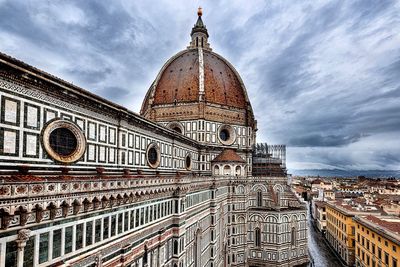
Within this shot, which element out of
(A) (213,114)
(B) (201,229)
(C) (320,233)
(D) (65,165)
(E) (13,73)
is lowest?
(C) (320,233)

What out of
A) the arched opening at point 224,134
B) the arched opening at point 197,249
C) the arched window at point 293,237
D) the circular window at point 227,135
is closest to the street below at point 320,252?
the arched window at point 293,237

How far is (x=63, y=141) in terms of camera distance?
1733cm

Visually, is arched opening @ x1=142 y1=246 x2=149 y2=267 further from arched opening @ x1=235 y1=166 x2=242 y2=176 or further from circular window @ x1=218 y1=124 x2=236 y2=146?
circular window @ x1=218 y1=124 x2=236 y2=146

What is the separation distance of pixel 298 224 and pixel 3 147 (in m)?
50.3

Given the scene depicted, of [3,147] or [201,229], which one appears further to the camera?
[201,229]

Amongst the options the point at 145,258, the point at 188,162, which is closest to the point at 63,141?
the point at 145,258

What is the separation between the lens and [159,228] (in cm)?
2286

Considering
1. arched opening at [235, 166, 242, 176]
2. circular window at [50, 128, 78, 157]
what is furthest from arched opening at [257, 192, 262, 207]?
circular window at [50, 128, 78, 157]

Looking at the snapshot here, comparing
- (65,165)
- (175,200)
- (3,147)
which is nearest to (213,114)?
(175,200)

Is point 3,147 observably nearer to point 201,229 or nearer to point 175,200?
point 175,200

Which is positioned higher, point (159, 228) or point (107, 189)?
point (107, 189)

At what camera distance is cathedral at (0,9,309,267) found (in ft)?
40.0

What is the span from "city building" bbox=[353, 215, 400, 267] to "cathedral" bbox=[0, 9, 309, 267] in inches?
396

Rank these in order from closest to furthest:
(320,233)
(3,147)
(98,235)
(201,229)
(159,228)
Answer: (3,147) → (98,235) → (159,228) → (201,229) → (320,233)
